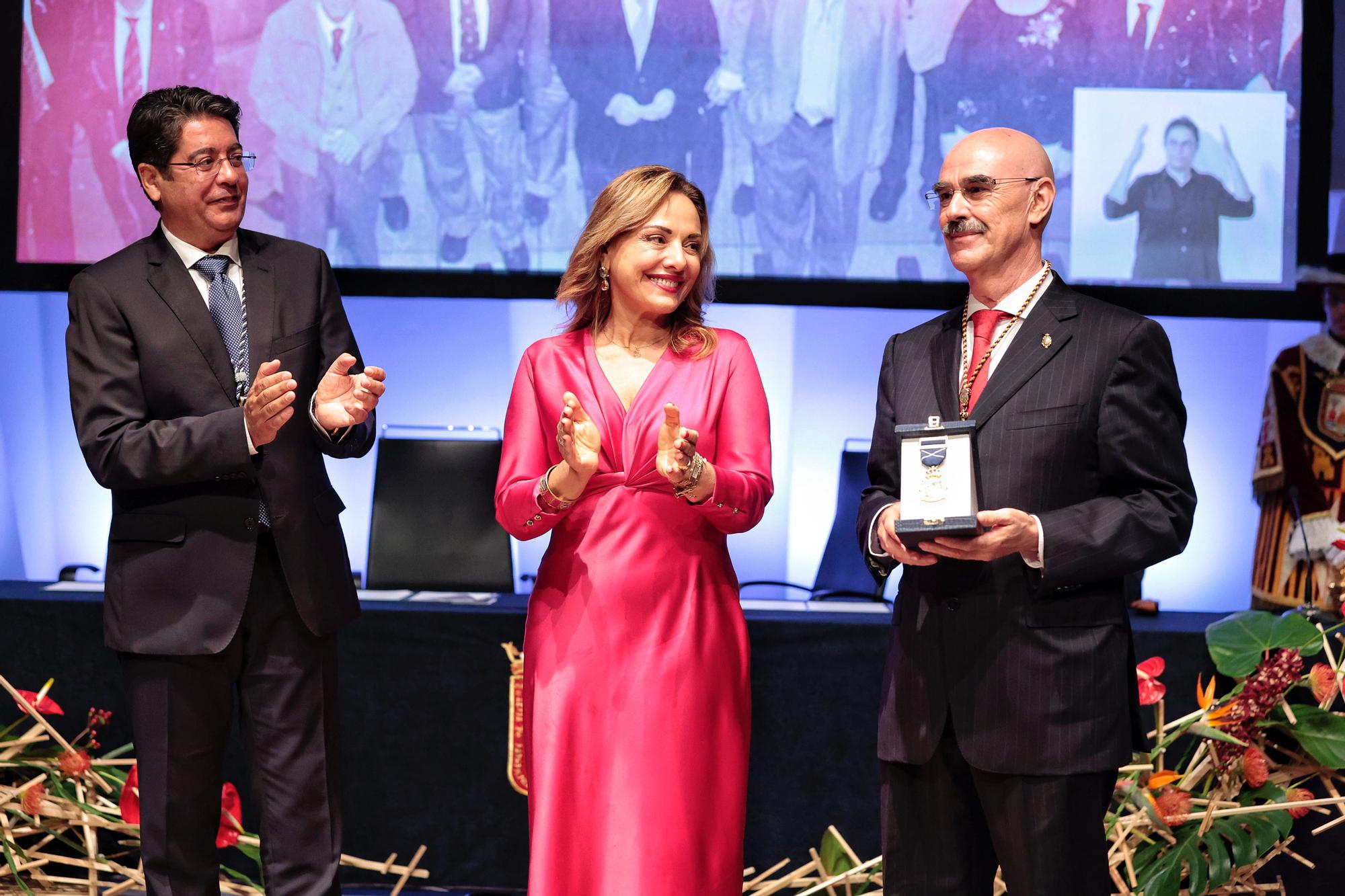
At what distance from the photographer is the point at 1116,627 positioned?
2143mm

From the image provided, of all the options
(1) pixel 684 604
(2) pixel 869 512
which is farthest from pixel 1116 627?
(1) pixel 684 604

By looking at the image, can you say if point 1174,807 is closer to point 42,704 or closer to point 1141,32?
point 1141,32

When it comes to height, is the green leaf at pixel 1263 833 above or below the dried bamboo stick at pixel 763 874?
above

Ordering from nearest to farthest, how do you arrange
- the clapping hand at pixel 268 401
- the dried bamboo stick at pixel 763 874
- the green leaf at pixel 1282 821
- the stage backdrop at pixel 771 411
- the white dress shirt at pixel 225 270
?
the clapping hand at pixel 268 401
the white dress shirt at pixel 225 270
the green leaf at pixel 1282 821
the dried bamboo stick at pixel 763 874
the stage backdrop at pixel 771 411

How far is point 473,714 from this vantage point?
11.8 feet

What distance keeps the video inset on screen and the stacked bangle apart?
83.0 inches

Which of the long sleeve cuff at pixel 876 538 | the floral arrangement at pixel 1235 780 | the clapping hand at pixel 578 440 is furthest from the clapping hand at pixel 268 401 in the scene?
the floral arrangement at pixel 1235 780

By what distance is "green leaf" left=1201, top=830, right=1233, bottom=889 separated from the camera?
2865 mm

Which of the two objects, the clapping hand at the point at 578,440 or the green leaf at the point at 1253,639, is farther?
the green leaf at the point at 1253,639

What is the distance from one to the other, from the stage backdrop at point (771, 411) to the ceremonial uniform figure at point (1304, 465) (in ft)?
1.46

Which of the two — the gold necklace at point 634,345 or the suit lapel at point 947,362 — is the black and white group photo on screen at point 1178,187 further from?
the gold necklace at point 634,345

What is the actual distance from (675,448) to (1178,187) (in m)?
2.87

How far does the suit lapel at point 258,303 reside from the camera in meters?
2.60

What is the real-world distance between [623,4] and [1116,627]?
2935mm
